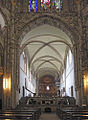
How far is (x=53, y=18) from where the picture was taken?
952 inches

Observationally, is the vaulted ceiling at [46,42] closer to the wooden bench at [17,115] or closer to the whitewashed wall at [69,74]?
the whitewashed wall at [69,74]

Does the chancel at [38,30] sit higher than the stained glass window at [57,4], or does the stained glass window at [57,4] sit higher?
the stained glass window at [57,4]

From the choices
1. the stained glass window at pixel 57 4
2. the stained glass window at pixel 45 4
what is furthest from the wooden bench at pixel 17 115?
the stained glass window at pixel 57 4

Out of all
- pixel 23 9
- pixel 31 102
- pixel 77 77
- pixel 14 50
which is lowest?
pixel 31 102

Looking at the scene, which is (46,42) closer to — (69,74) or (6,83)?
(69,74)

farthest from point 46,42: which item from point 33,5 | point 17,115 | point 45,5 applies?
point 17,115

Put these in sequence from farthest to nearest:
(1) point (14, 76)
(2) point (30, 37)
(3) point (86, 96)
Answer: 1. (2) point (30, 37)
2. (1) point (14, 76)
3. (3) point (86, 96)

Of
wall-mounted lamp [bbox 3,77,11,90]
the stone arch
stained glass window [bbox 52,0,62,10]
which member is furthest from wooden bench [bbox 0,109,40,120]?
stained glass window [bbox 52,0,62,10]

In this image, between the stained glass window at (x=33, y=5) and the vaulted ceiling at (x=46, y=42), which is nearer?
the stained glass window at (x=33, y=5)

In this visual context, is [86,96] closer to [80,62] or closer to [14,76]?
[80,62]

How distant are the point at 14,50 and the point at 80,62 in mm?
6678

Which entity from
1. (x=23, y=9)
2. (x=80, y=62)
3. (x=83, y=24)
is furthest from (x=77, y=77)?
(x=23, y=9)

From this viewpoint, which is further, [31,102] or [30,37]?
[30,37]

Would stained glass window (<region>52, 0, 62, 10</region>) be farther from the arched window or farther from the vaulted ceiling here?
the vaulted ceiling
